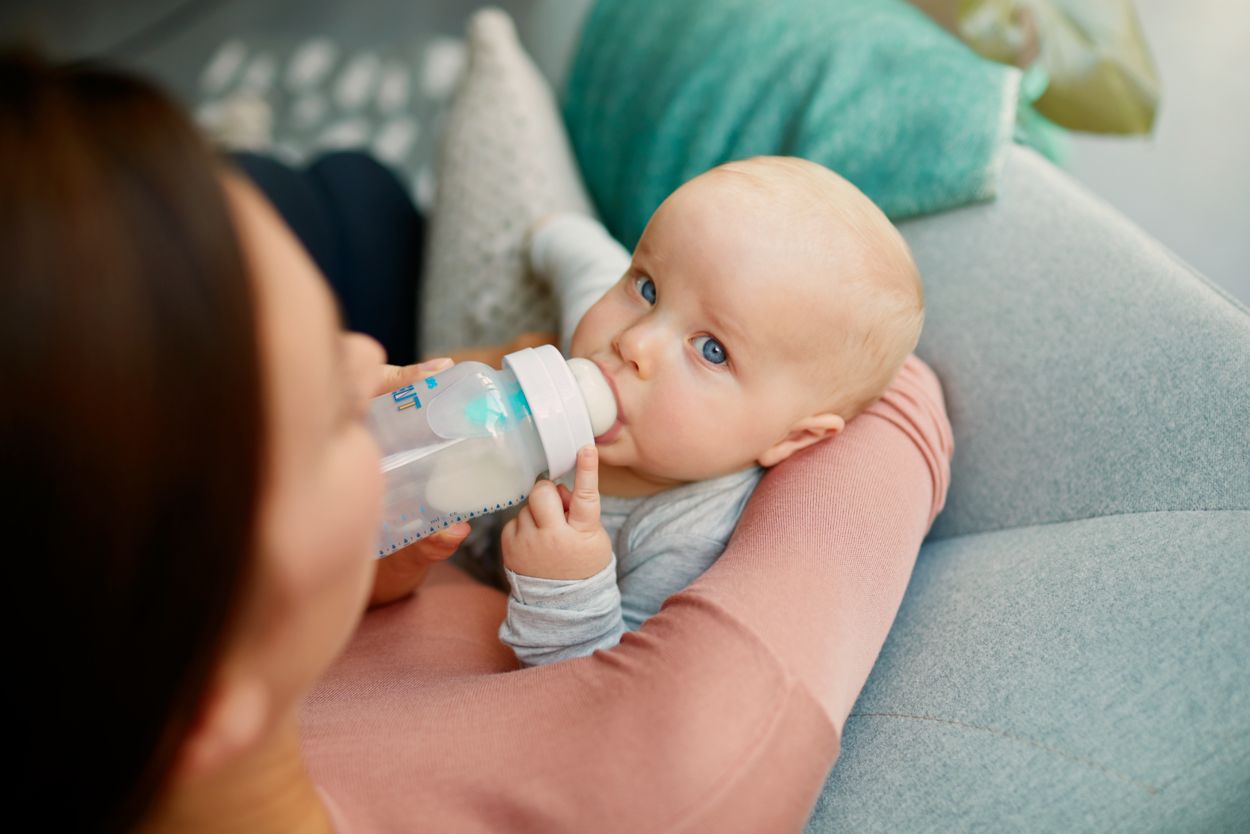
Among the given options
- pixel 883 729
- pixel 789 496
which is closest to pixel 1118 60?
A: pixel 789 496

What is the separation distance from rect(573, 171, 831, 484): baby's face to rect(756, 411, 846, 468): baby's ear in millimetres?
22

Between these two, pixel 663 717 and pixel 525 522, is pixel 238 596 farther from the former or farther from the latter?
pixel 525 522

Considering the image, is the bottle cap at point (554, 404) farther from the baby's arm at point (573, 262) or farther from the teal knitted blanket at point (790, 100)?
the teal knitted blanket at point (790, 100)

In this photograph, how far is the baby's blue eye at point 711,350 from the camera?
91 cm

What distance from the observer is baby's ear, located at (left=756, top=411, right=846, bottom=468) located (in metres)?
0.95

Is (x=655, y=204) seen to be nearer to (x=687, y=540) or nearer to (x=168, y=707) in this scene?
(x=687, y=540)

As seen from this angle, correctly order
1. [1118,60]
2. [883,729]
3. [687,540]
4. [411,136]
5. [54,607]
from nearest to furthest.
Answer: [54,607], [883,729], [687,540], [1118,60], [411,136]

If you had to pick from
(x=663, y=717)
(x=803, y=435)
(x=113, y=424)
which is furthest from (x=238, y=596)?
(x=803, y=435)

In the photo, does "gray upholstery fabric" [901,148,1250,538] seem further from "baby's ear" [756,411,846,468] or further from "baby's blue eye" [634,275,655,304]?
"baby's blue eye" [634,275,655,304]

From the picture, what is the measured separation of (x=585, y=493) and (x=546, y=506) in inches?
1.8

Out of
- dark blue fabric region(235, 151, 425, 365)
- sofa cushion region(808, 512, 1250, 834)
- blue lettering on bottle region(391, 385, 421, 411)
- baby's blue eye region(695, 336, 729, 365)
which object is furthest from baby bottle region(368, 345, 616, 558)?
dark blue fabric region(235, 151, 425, 365)

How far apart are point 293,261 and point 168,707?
0.23 m

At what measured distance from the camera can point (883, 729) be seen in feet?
2.56

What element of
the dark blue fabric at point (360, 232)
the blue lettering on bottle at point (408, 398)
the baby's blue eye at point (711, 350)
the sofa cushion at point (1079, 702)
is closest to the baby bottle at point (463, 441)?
the blue lettering on bottle at point (408, 398)
